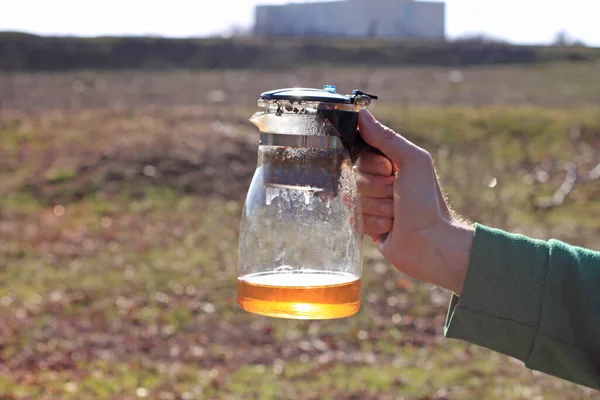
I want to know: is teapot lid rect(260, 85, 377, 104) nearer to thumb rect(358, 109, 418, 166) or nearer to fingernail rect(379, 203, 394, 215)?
thumb rect(358, 109, 418, 166)

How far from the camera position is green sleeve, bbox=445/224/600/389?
7.59 feet

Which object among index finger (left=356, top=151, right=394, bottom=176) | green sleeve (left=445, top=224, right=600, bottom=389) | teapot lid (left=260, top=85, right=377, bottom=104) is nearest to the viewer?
teapot lid (left=260, top=85, right=377, bottom=104)

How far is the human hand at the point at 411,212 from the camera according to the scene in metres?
2.45

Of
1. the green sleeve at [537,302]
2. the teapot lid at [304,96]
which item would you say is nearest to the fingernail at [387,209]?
the green sleeve at [537,302]

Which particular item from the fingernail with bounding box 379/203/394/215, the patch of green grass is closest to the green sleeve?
the fingernail with bounding box 379/203/394/215

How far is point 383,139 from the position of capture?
242cm

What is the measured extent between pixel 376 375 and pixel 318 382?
1.56 ft

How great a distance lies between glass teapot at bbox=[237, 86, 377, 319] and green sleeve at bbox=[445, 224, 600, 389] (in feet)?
1.17

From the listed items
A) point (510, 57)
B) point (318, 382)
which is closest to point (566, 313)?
point (318, 382)

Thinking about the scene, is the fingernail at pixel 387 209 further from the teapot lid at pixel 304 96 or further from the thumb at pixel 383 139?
the teapot lid at pixel 304 96

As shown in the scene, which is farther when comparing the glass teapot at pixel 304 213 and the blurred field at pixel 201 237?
the blurred field at pixel 201 237

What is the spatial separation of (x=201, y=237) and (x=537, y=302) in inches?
344

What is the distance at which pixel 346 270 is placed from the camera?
2430 millimetres

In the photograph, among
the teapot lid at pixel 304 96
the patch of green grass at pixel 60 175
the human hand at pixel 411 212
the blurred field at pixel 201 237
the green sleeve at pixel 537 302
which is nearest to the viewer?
the teapot lid at pixel 304 96
